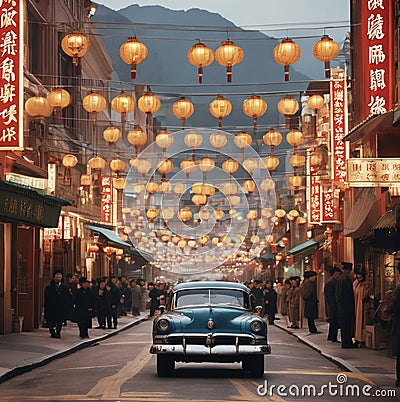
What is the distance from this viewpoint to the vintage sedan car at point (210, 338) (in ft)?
63.9

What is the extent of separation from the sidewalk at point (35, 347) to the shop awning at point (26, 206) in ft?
10.9

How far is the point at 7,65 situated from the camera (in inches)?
1134

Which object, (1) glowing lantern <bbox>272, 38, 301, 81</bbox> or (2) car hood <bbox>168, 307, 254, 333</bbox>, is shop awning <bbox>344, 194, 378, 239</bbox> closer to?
(1) glowing lantern <bbox>272, 38, 301, 81</bbox>

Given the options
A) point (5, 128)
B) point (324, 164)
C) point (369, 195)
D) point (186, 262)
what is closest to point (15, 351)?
point (5, 128)

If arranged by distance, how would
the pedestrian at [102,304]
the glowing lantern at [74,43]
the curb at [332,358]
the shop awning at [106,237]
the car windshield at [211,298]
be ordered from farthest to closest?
the shop awning at [106,237] → the pedestrian at [102,304] → the glowing lantern at [74,43] → the curb at [332,358] → the car windshield at [211,298]

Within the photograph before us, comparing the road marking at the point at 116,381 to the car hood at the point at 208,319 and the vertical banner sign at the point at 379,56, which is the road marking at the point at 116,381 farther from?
the vertical banner sign at the point at 379,56

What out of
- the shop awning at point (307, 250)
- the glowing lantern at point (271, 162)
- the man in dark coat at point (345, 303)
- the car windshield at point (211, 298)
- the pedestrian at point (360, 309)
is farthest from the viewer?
the shop awning at point (307, 250)

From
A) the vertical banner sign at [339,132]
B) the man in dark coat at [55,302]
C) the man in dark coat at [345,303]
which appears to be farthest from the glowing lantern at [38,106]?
the man in dark coat at [345,303]

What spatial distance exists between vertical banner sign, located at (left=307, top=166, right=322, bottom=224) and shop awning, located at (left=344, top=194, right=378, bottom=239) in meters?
10.0

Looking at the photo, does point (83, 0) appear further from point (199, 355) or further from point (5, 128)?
point (199, 355)

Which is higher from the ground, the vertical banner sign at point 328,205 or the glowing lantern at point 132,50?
the glowing lantern at point 132,50

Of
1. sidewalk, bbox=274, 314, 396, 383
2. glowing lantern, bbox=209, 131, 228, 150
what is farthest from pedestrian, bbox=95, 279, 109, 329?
sidewalk, bbox=274, 314, 396, 383

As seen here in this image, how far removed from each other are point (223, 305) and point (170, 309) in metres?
1.09

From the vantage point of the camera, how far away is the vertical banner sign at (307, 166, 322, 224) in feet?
165
